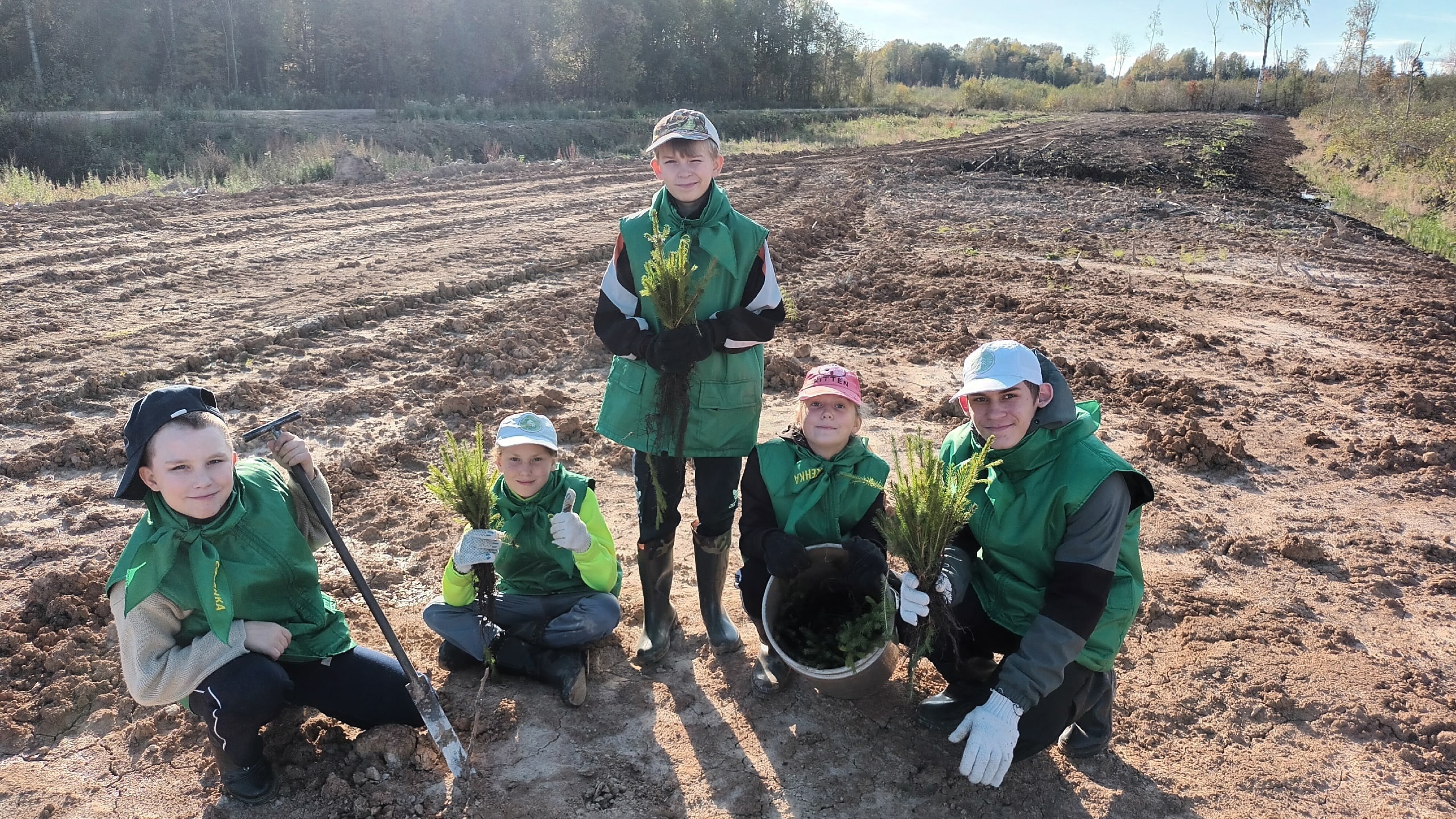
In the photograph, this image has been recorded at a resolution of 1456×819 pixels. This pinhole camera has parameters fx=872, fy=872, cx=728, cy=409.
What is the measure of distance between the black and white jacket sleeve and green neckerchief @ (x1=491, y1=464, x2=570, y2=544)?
1.81ft

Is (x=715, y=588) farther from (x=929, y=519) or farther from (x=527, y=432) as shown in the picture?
(x=929, y=519)

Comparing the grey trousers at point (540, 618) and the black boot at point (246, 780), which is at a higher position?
the grey trousers at point (540, 618)

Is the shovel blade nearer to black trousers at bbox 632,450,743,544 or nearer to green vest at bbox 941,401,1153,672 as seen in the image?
black trousers at bbox 632,450,743,544

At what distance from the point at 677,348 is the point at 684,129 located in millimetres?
743

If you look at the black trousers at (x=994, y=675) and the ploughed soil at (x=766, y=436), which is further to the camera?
the ploughed soil at (x=766, y=436)

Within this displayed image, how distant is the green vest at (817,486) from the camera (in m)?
3.18

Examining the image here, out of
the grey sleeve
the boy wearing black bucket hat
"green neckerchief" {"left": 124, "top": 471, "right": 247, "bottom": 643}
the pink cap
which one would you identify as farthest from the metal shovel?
the grey sleeve

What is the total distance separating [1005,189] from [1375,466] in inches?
451

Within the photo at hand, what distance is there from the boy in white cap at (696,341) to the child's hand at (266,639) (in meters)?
1.23

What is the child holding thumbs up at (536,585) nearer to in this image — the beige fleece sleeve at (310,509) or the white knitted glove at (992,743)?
the beige fleece sleeve at (310,509)

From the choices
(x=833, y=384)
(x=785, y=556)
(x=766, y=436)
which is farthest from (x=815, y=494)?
(x=766, y=436)

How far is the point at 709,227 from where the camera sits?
3.08 metres

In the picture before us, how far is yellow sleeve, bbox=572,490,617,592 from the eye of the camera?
3.22 metres

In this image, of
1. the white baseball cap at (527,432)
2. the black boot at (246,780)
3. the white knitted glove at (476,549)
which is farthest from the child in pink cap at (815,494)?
the black boot at (246,780)
